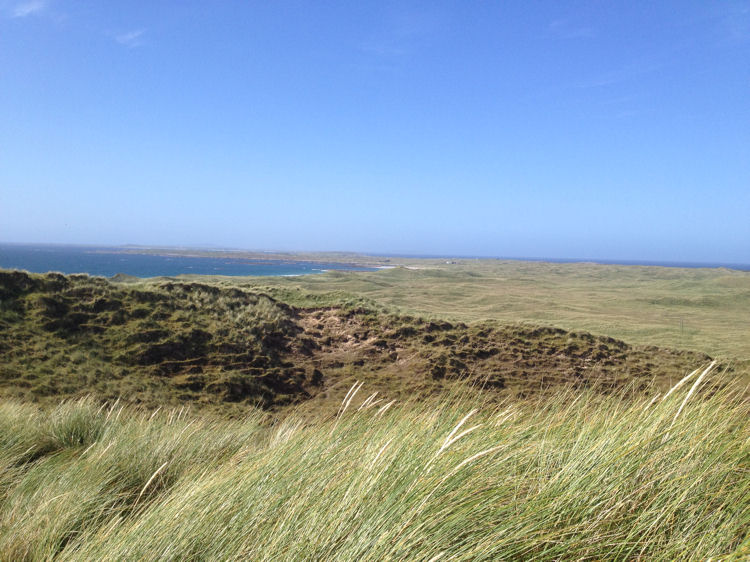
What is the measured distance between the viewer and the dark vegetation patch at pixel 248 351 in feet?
40.1

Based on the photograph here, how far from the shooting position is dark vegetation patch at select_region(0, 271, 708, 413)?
40.1ft

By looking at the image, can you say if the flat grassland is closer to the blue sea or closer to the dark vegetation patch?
the dark vegetation patch

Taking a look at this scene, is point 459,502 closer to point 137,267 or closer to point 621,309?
point 621,309

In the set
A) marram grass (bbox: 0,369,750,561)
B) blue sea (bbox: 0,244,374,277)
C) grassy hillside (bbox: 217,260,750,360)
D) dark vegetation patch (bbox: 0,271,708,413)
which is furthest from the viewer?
blue sea (bbox: 0,244,374,277)

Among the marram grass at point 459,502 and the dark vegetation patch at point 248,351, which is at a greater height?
the marram grass at point 459,502

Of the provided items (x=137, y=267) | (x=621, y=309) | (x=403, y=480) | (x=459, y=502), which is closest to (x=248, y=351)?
(x=403, y=480)

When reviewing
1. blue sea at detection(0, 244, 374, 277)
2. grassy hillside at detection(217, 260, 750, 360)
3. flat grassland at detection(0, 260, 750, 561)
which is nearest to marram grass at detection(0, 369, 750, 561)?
flat grassland at detection(0, 260, 750, 561)

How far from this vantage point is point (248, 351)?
15.1m

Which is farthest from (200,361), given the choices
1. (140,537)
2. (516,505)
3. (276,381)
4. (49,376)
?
(516,505)

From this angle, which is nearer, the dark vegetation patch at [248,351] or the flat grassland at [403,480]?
the flat grassland at [403,480]

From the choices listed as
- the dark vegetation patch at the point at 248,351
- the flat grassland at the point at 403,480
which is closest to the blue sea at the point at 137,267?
the dark vegetation patch at the point at 248,351

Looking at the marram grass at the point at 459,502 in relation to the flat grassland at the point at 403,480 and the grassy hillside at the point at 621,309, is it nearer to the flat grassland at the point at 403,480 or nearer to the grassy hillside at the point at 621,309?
the flat grassland at the point at 403,480

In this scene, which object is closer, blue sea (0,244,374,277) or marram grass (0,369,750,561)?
marram grass (0,369,750,561)

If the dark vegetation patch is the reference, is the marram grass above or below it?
above
